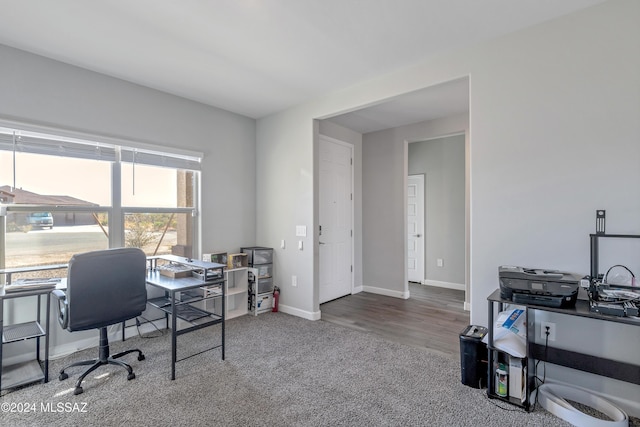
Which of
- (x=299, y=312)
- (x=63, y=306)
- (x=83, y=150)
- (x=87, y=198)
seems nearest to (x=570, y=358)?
(x=299, y=312)

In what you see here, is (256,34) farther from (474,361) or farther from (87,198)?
(474,361)

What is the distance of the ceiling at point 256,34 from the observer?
215cm

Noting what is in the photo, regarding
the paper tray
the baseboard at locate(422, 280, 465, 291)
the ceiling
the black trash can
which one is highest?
the ceiling

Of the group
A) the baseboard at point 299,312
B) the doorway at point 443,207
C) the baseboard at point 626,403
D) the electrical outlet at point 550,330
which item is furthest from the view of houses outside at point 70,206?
the doorway at point 443,207

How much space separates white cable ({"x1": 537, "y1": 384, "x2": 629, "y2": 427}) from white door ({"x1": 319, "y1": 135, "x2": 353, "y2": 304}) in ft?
9.52

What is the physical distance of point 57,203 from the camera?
2.92 meters

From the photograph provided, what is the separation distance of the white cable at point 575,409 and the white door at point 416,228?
3651 millimetres

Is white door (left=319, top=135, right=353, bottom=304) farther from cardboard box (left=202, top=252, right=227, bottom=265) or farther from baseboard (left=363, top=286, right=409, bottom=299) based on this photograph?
cardboard box (left=202, top=252, right=227, bottom=265)

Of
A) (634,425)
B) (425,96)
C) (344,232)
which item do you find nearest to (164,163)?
(344,232)

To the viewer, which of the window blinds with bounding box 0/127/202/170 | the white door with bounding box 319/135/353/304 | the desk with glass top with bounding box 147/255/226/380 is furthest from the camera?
the white door with bounding box 319/135/353/304

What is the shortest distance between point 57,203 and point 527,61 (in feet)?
13.9

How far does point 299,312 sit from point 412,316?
1.44 meters

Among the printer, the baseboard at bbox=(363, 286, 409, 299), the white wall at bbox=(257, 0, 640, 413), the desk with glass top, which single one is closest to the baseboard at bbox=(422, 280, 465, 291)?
the baseboard at bbox=(363, 286, 409, 299)

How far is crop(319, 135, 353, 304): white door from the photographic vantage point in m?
4.64
